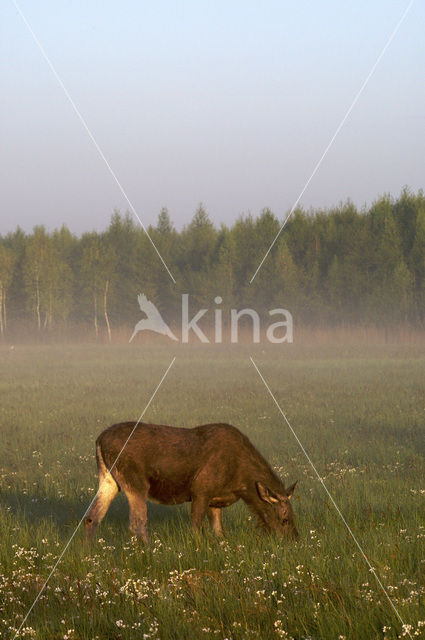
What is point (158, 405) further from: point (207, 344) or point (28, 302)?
point (28, 302)

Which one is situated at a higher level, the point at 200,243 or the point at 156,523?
the point at 200,243

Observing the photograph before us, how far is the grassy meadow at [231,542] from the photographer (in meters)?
5.76

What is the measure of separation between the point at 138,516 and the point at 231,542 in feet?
4.25

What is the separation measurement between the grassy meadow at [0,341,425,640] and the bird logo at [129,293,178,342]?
57.4m

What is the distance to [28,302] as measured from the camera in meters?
88.0

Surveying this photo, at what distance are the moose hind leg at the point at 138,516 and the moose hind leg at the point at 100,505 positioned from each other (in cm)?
31

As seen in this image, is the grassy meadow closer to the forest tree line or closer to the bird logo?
the forest tree line

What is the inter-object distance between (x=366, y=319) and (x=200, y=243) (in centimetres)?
2769

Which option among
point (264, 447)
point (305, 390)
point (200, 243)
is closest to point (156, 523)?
point (264, 447)

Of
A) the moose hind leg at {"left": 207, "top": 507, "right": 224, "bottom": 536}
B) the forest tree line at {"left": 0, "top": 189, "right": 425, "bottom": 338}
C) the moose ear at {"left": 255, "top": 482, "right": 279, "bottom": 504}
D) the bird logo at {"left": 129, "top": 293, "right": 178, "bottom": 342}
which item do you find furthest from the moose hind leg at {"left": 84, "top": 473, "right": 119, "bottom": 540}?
the bird logo at {"left": 129, "top": 293, "right": 178, "bottom": 342}

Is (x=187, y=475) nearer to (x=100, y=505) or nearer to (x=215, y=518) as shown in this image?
(x=215, y=518)

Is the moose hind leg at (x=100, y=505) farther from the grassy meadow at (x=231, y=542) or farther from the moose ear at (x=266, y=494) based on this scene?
the moose ear at (x=266, y=494)

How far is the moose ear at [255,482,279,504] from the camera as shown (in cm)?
880

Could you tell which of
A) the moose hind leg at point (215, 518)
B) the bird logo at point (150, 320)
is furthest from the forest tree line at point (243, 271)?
the moose hind leg at point (215, 518)
